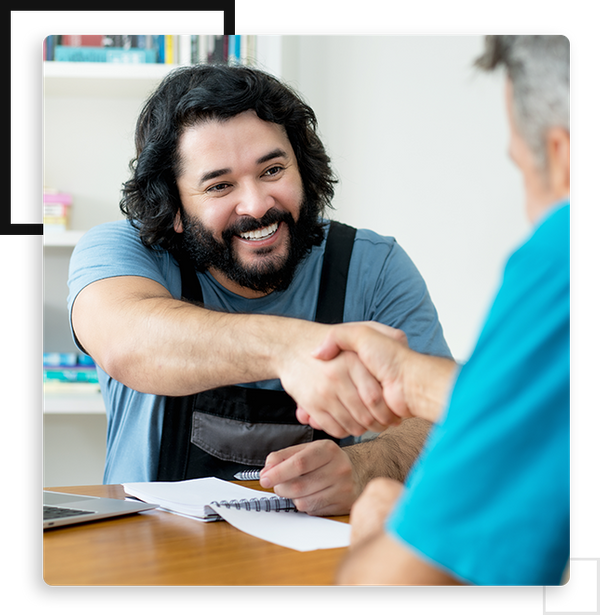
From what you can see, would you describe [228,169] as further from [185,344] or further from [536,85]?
[536,85]

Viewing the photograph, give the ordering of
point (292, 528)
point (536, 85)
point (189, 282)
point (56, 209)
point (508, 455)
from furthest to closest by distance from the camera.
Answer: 1. point (56, 209)
2. point (189, 282)
3. point (292, 528)
4. point (536, 85)
5. point (508, 455)

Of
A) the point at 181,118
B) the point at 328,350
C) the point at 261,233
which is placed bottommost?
the point at 328,350

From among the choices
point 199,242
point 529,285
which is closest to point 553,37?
point 529,285

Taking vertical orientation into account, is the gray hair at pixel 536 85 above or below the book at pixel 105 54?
below

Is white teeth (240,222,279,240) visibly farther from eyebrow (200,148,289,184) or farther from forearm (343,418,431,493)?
forearm (343,418,431,493)

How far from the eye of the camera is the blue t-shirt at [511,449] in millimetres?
420

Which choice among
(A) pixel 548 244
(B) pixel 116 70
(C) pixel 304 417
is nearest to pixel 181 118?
(B) pixel 116 70

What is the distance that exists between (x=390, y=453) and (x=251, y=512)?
32 centimetres

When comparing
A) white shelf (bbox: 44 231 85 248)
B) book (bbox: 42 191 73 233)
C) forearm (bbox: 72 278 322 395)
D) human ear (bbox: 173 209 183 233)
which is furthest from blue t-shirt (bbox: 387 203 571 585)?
book (bbox: 42 191 73 233)

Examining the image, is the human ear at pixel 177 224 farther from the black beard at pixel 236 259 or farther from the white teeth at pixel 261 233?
the white teeth at pixel 261 233

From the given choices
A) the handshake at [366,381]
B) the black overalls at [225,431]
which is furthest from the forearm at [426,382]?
the black overalls at [225,431]

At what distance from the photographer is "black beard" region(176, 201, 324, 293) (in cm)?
140

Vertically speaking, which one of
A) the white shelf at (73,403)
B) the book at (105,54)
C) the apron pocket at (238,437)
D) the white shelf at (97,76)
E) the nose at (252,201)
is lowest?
the white shelf at (73,403)

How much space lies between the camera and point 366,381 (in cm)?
80
